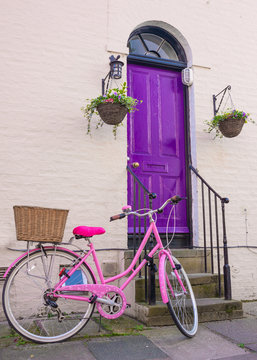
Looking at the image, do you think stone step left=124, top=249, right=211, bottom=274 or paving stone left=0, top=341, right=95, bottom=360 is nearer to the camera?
paving stone left=0, top=341, right=95, bottom=360

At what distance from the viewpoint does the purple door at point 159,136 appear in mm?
4770

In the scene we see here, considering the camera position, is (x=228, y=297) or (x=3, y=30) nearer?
(x=228, y=297)

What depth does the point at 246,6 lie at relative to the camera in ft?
18.3

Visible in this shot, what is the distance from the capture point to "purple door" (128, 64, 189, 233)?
188 inches

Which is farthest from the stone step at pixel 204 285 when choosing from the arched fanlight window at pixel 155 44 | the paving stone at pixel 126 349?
the arched fanlight window at pixel 155 44

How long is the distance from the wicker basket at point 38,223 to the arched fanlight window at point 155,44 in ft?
10.2

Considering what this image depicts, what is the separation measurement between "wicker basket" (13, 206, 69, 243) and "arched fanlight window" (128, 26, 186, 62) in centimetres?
312

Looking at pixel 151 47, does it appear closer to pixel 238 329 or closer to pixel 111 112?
pixel 111 112

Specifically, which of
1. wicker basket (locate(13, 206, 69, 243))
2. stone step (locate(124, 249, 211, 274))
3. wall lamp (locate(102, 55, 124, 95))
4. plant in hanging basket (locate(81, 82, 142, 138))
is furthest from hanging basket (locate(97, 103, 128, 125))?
stone step (locate(124, 249, 211, 274))

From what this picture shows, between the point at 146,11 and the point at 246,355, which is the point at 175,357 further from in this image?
the point at 146,11

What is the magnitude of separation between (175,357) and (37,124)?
288 centimetres

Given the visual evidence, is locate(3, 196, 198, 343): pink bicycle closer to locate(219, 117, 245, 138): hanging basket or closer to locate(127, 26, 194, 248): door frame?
locate(127, 26, 194, 248): door frame

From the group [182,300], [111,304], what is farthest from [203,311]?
[111,304]

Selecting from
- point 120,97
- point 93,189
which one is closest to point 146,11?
point 120,97
